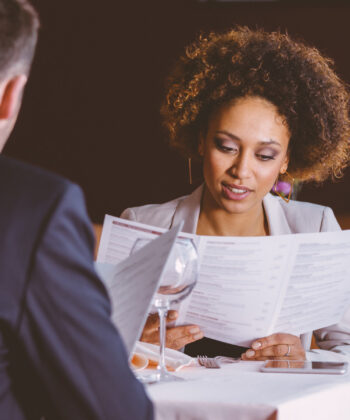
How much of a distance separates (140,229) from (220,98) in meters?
0.68

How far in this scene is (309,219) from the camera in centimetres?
185

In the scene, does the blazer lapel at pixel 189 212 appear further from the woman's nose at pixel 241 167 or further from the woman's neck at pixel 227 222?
the woman's nose at pixel 241 167

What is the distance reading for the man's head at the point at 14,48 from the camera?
2.08 feet

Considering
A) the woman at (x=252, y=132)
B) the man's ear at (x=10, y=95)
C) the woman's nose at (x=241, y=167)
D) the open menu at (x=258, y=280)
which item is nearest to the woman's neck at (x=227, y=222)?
the woman at (x=252, y=132)

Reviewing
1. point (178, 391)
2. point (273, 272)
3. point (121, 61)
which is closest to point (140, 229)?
point (273, 272)

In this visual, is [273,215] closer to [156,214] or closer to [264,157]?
[264,157]

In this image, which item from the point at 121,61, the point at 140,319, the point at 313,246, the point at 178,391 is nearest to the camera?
the point at 140,319

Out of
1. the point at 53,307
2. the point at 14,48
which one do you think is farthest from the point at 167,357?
the point at 14,48

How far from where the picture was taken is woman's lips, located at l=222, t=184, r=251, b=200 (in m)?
1.68

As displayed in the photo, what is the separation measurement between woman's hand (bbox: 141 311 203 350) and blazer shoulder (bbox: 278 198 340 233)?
0.72 m

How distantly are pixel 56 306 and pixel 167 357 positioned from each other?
60cm

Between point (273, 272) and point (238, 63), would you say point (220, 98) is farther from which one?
point (273, 272)

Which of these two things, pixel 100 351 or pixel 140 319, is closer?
pixel 100 351

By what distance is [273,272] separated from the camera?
1.23m
